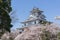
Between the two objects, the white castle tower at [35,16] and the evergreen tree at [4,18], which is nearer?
the evergreen tree at [4,18]

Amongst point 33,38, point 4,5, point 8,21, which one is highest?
point 4,5

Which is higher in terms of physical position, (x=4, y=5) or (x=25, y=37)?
(x=4, y=5)

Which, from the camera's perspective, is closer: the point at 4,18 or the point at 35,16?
the point at 4,18

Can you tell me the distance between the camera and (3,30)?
→ 1021 inches

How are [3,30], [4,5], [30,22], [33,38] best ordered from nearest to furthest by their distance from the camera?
1. [33,38]
2. [3,30]
3. [4,5]
4. [30,22]

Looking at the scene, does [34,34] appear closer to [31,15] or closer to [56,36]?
[56,36]

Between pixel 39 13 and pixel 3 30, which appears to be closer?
pixel 3 30

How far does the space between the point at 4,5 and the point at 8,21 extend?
8.51 feet

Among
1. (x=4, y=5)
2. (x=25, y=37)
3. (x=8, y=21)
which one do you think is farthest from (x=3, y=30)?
(x=25, y=37)

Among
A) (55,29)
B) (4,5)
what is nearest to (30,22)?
(4,5)

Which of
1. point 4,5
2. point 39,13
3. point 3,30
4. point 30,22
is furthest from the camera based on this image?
point 39,13

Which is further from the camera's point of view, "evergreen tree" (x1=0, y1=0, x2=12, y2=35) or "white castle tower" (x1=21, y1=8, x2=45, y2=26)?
"white castle tower" (x1=21, y1=8, x2=45, y2=26)

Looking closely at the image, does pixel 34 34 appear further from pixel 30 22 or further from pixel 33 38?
pixel 30 22

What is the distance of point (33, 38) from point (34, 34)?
0.45m
